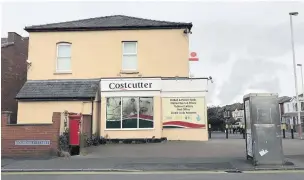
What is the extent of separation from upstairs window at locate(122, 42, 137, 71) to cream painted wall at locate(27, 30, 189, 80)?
269 millimetres

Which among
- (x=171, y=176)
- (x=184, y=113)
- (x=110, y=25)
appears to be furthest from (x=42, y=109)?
(x=171, y=176)

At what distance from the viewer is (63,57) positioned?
2186 cm

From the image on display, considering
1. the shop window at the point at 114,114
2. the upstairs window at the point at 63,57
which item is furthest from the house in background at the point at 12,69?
the shop window at the point at 114,114

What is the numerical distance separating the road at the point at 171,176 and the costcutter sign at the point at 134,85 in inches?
383

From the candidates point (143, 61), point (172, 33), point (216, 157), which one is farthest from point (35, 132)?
point (172, 33)

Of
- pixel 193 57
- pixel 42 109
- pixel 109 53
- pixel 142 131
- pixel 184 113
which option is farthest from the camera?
pixel 193 57

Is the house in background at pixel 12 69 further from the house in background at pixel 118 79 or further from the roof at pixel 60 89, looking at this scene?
the roof at pixel 60 89

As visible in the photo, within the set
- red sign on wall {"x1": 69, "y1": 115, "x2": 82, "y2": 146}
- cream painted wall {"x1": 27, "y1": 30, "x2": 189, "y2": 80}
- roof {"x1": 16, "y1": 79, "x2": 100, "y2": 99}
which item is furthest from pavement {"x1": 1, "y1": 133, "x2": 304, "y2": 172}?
cream painted wall {"x1": 27, "y1": 30, "x2": 189, "y2": 80}

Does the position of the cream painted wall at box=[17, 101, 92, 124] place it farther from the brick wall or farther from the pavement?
the brick wall

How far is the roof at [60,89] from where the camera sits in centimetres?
1952

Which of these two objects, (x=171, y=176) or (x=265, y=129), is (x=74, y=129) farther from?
(x=265, y=129)

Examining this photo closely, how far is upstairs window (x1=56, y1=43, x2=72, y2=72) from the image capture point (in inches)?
857

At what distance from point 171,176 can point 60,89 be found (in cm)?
1225

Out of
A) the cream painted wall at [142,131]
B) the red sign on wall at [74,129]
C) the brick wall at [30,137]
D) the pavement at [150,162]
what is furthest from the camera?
the cream painted wall at [142,131]
